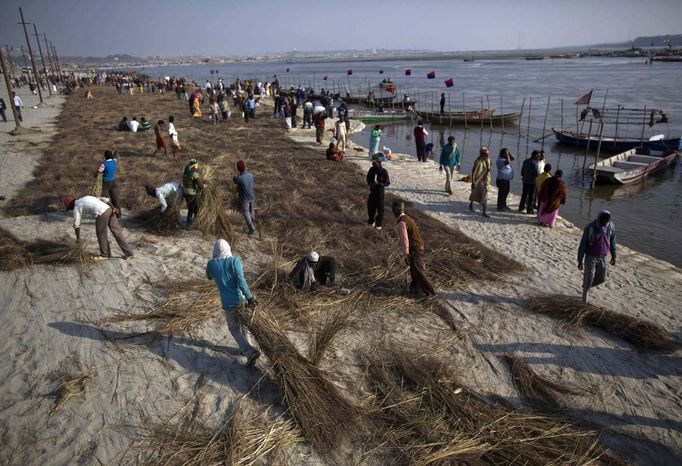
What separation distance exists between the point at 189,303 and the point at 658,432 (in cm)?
585

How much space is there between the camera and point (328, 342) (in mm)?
5215

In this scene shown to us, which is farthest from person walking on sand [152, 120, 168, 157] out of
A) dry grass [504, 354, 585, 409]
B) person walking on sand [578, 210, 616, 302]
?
dry grass [504, 354, 585, 409]

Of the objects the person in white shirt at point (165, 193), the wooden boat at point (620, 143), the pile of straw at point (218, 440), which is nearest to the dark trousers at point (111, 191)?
the person in white shirt at point (165, 193)

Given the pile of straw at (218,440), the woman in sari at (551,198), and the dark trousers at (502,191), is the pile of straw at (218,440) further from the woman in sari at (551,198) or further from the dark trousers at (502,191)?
the dark trousers at (502,191)

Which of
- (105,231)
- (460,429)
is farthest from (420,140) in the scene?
(460,429)

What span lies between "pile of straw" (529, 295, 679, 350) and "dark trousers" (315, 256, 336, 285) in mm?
3042

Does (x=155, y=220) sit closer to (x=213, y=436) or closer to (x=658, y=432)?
(x=213, y=436)

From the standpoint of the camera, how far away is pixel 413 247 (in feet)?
20.1

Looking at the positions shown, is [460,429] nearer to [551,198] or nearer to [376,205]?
[376,205]

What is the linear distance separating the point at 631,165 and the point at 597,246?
13.1 metres

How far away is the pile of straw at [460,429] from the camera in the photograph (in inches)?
149

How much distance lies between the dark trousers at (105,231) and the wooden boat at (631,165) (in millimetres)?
15575

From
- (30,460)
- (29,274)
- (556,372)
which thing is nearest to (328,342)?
(556,372)

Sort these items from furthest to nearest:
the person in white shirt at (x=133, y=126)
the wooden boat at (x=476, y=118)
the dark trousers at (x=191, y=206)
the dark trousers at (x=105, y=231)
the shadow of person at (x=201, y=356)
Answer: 1. the wooden boat at (x=476, y=118)
2. the person in white shirt at (x=133, y=126)
3. the dark trousers at (x=191, y=206)
4. the dark trousers at (x=105, y=231)
5. the shadow of person at (x=201, y=356)
